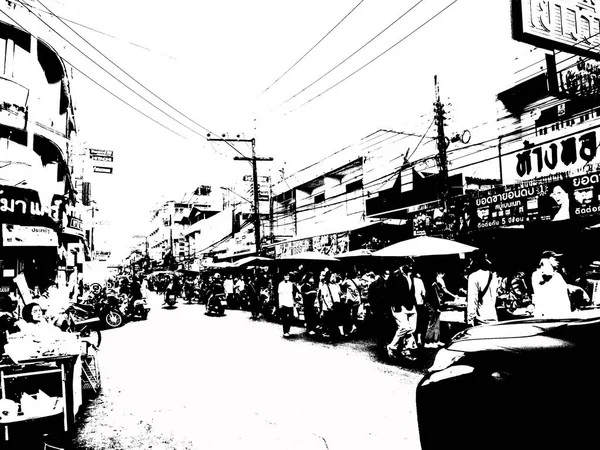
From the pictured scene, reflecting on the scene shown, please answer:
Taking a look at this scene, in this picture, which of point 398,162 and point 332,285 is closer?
point 332,285

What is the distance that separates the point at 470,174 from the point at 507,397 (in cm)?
1805

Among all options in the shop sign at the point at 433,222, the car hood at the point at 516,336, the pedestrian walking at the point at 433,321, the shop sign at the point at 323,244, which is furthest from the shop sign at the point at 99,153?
the car hood at the point at 516,336

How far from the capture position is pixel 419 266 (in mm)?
16859

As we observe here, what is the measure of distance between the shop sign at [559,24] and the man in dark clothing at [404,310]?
4.68 meters

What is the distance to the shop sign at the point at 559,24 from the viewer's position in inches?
282

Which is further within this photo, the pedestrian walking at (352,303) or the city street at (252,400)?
the pedestrian walking at (352,303)

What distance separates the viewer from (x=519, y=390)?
264 centimetres

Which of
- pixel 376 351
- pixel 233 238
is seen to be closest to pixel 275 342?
pixel 376 351

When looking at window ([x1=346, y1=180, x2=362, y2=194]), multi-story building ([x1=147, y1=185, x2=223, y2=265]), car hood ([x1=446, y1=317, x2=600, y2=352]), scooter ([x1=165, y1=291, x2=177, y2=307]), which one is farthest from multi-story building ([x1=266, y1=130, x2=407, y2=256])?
multi-story building ([x1=147, y1=185, x2=223, y2=265])

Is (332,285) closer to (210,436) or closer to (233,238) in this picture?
(210,436)

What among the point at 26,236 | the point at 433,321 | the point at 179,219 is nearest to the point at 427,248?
the point at 433,321

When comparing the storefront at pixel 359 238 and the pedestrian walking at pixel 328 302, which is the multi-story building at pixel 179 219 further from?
the pedestrian walking at pixel 328 302

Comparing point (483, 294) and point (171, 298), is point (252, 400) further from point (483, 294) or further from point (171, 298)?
point (171, 298)

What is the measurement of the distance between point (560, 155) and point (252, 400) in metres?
11.1
